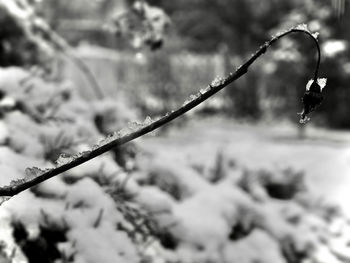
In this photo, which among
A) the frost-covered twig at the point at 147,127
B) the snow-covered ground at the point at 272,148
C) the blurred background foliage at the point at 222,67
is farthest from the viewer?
the blurred background foliage at the point at 222,67

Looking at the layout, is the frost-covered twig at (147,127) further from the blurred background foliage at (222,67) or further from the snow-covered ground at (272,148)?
the blurred background foliage at (222,67)

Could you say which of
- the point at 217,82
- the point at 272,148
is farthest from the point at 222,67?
the point at 217,82

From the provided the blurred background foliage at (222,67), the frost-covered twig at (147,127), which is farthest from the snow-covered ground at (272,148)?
the frost-covered twig at (147,127)

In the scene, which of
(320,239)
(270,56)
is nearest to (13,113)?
(320,239)

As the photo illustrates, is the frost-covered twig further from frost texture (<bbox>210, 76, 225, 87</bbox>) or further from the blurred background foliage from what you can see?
the blurred background foliage

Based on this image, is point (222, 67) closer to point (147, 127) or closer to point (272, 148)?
point (272, 148)

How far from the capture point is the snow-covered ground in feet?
9.95

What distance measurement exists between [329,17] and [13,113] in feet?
25.8

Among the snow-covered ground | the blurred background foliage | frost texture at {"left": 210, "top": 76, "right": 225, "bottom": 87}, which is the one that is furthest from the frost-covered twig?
the blurred background foliage

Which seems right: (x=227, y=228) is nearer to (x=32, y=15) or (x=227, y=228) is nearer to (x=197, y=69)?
(x=32, y=15)

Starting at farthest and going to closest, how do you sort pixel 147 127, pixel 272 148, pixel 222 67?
pixel 222 67 → pixel 272 148 → pixel 147 127

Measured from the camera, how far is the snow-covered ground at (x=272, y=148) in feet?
9.95

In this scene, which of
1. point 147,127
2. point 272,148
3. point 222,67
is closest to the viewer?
point 147,127

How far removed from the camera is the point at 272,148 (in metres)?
6.31
